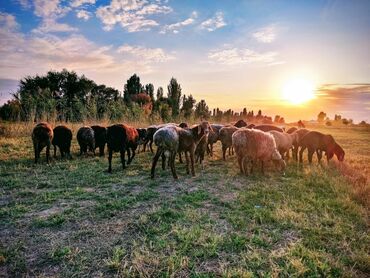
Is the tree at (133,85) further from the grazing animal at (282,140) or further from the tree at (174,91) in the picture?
the grazing animal at (282,140)

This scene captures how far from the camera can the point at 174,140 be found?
8.73m

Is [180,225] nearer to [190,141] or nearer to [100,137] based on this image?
[190,141]

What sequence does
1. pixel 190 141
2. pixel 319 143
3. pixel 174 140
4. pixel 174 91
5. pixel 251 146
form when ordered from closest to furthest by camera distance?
1. pixel 174 140
2. pixel 190 141
3. pixel 251 146
4. pixel 319 143
5. pixel 174 91

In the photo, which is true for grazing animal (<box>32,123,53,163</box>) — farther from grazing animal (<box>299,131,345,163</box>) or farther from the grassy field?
grazing animal (<box>299,131,345,163</box>)

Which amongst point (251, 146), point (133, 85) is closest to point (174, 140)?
point (251, 146)

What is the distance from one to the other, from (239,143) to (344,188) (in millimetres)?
3479

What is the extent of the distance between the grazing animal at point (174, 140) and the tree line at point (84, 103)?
12794 millimetres

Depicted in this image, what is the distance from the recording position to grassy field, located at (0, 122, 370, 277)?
4098 millimetres

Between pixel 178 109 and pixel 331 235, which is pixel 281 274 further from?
pixel 178 109

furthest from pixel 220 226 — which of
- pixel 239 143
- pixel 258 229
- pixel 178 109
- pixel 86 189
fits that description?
pixel 178 109

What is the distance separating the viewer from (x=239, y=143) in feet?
32.2

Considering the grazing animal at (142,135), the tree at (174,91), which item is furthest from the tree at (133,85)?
the grazing animal at (142,135)

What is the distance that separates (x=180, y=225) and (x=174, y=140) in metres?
3.76

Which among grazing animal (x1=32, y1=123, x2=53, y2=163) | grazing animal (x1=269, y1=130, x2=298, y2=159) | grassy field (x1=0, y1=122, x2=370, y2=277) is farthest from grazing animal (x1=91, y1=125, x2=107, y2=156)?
grazing animal (x1=269, y1=130, x2=298, y2=159)
